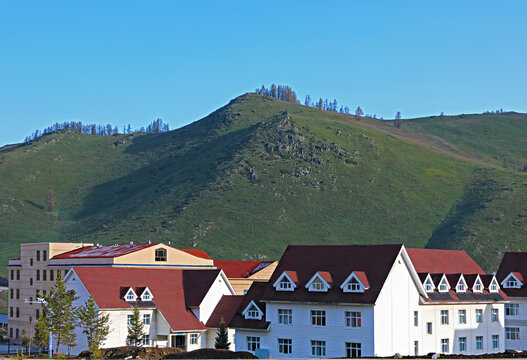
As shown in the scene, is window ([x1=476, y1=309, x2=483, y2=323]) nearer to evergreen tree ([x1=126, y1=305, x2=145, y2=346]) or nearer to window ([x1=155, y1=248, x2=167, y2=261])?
evergreen tree ([x1=126, y1=305, x2=145, y2=346])

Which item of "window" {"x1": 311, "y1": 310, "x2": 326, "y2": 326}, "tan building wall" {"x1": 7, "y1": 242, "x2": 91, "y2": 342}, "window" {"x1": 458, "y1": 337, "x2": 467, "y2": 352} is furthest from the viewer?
"tan building wall" {"x1": 7, "y1": 242, "x2": 91, "y2": 342}

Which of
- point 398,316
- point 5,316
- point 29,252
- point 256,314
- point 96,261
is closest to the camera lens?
point 398,316

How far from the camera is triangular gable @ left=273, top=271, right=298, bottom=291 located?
77.2 m

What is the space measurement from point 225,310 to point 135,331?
13093 millimetres

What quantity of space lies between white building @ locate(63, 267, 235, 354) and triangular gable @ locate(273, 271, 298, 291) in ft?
46.8

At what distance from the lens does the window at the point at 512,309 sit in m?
88.6

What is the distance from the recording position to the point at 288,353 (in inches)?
3000

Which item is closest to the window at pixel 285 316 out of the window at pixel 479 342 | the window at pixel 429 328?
the window at pixel 429 328

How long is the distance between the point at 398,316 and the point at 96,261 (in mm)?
49558

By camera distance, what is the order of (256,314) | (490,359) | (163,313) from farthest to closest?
1. (163,313)
2. (256,314)
3. (490,359)

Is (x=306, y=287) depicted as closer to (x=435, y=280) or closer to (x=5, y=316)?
(x=435, y=280)

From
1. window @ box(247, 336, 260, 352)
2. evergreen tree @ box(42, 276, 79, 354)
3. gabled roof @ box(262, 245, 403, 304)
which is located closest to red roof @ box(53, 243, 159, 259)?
evergreen tree @ box(42, 276, 79, 354)

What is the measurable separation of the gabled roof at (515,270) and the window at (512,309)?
1289 millimetres

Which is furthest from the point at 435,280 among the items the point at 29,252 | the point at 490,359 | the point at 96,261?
the point at 29,252
